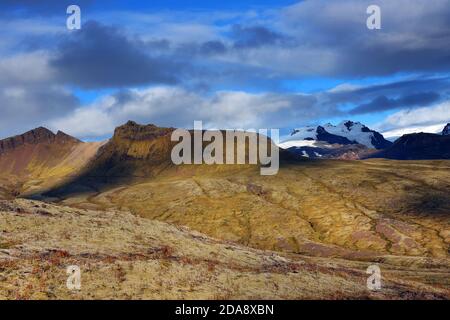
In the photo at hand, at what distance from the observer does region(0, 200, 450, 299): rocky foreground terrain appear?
4028 cm

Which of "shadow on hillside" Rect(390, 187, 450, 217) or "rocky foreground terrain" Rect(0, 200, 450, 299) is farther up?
"shadow on hillside" Rect(390, 187, 450, 217)

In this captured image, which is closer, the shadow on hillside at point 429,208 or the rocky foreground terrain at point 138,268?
the rocky foreground terrain at point 138,268

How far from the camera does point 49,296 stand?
37.1m

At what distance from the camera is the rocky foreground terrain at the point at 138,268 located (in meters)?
40.3

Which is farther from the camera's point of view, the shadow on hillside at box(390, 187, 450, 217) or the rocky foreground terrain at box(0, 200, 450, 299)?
the shadow on hillside at box(390, 187, 450, 217)

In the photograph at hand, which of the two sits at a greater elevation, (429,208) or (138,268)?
(429,208)

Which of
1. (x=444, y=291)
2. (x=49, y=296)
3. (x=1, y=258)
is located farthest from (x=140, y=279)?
(x=444, y=291)

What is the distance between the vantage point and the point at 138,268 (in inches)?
1829

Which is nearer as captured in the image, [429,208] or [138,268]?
[138,268]

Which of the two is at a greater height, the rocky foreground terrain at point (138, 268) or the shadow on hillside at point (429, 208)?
the shadow on hillside at point (429, 208)
